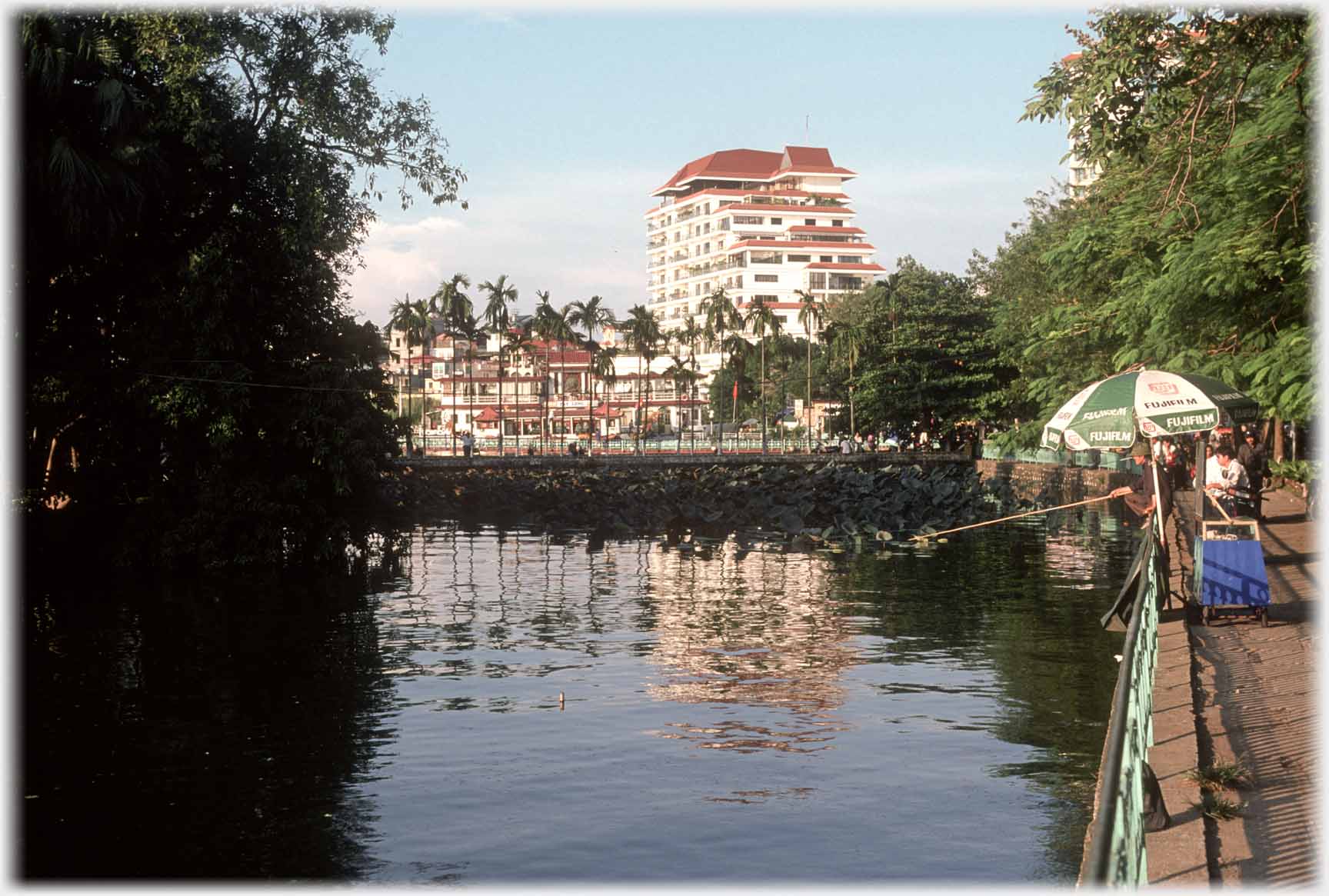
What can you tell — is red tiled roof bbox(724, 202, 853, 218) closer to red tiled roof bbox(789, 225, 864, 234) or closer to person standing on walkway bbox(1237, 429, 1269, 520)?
red tiled roof bbox(789, 225, 864, 234)

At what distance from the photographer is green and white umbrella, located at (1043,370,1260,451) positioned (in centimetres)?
1537

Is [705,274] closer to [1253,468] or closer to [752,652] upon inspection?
A: [1253,468]

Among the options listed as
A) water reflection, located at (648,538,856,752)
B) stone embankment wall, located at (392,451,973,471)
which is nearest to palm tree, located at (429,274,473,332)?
stone embankment wall, located at (392,451,973,471)

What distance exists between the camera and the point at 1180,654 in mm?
13594

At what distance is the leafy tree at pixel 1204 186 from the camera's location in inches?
570

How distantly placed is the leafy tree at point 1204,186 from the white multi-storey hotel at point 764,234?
125 m

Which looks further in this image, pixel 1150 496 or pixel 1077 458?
pixel 1077 458

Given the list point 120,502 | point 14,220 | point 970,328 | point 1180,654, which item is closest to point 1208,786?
point 1180,654

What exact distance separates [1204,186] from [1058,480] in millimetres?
39667

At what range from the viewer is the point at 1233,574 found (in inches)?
628

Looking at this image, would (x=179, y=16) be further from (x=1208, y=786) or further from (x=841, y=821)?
(x=1208, y=786)

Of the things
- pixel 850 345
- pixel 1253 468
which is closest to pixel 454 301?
pixel 850 345

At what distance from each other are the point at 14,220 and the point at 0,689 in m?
Answer: 11.5

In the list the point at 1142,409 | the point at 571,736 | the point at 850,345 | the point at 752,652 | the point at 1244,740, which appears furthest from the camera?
the point at 850,345
